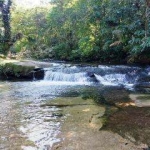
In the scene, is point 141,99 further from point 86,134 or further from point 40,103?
point 86,134

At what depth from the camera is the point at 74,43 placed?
75.3 feet

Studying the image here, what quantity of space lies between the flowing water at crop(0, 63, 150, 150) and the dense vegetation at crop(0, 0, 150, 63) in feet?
4.78

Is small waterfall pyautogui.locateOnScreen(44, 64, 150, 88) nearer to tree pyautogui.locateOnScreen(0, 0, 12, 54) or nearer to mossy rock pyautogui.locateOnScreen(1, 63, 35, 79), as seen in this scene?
mossy rock pyautogui.locateOnScreen(1, 63, 35, 79)

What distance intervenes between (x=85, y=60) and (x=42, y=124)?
14370 millimetres

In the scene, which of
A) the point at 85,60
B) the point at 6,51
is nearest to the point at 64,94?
the point at 85,60

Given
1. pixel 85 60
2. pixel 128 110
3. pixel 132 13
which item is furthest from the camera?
pixel 85 60

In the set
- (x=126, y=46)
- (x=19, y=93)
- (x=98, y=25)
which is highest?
(x=98, y=25)

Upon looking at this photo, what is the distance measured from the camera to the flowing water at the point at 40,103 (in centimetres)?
496

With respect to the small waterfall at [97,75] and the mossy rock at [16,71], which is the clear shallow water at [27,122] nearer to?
the small waterfall at [97,75]

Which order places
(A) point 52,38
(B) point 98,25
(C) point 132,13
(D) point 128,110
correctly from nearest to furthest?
(D) point 128,110 < (C) point 132,13 < (B) point 98,25 < (A) point 52,38

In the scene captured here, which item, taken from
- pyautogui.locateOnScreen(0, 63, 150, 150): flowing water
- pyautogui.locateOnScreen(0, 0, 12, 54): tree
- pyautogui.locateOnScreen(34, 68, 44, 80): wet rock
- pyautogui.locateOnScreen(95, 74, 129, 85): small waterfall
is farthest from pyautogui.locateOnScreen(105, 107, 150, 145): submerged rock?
pyautogui.locateOnScreen(0, 0, 12, 54): tree

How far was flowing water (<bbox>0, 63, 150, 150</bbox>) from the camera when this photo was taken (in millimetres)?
4961

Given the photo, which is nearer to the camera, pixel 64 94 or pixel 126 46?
pixel 64 94

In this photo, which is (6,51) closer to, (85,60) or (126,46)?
(85,60)
